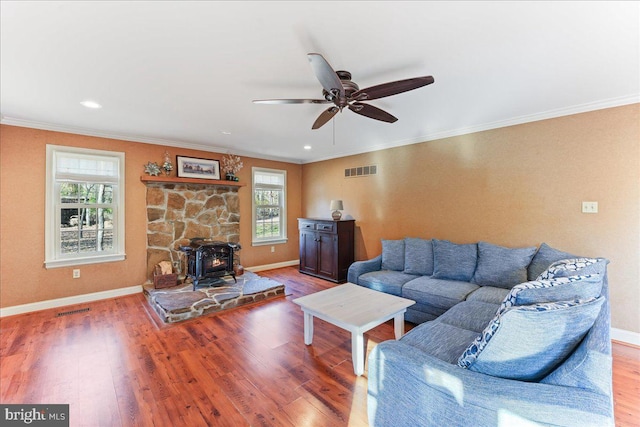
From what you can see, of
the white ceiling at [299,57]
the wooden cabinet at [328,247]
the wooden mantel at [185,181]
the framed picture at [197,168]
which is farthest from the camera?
the wooden cabinet at [328,247]

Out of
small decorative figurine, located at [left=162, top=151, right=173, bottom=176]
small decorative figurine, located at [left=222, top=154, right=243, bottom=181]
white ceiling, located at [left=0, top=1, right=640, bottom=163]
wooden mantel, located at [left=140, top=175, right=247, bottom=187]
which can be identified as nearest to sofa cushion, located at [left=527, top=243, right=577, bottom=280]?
white ceiling, located at [left=0, top=1, right=640, bottom=163]

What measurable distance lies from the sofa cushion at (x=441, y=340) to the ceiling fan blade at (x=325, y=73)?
6.10 feet

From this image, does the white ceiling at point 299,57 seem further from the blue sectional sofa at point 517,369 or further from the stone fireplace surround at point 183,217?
the blue sectional sofa at point 517,369

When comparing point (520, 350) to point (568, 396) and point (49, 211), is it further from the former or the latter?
point (49, 211)

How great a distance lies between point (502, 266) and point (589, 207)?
1.08 meters

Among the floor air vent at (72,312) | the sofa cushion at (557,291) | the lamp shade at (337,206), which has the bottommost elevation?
the floor air vent at (72,312)

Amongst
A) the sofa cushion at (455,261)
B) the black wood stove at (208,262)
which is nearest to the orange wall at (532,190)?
the sofa cushion at (455,261)

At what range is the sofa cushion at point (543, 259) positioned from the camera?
282 cm

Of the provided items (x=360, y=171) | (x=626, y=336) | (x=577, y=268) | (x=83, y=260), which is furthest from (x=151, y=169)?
(x=626, y=336)

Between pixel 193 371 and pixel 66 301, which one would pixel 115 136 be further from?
pixel 193 371

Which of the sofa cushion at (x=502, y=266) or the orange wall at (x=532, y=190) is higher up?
the orange wall at (x=532, y=190)

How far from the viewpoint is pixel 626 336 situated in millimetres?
2742

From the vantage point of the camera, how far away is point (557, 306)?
3.96 feet

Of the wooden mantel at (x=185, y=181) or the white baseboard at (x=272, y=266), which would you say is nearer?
the wooden mantel at (x=185, y=181)
